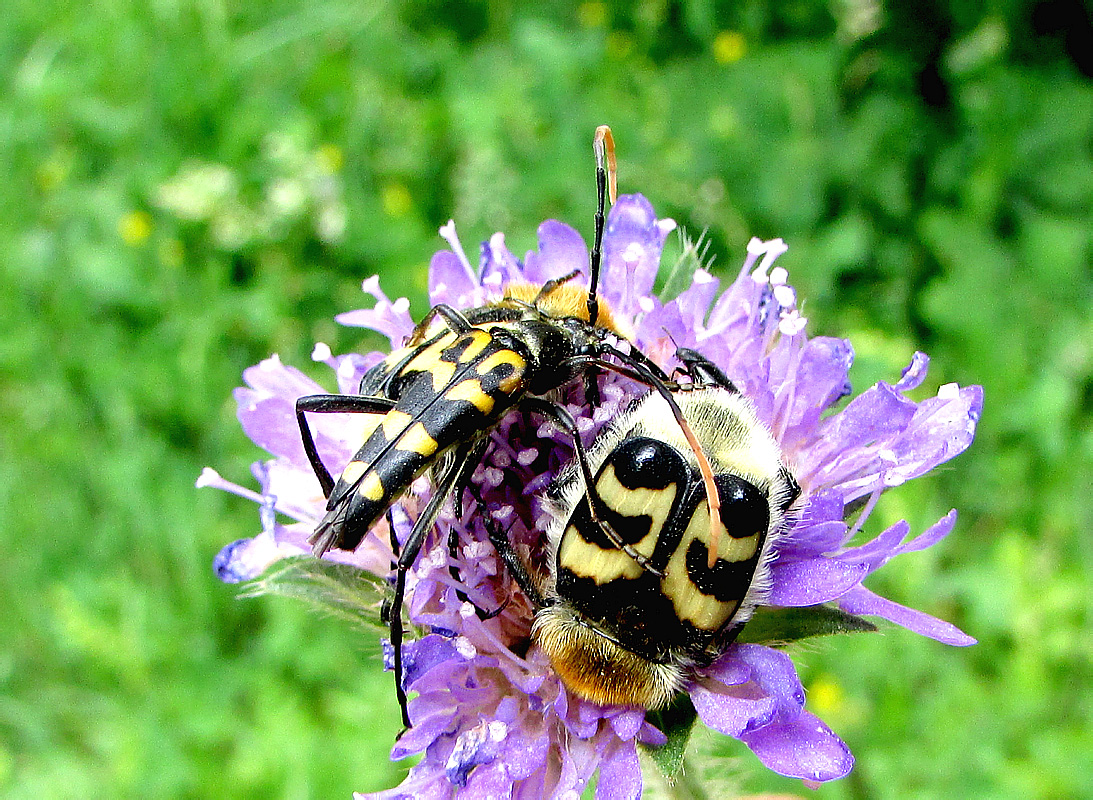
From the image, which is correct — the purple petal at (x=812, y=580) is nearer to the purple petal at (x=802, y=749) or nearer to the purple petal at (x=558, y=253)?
the purple petal at (x=802, y=749)

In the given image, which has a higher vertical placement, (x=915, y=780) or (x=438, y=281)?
(x=438, y=281)

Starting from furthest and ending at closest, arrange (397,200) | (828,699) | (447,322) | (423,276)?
(397,200) < (423,276) < (828,699) < (447,322)

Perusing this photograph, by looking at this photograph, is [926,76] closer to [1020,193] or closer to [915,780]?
[1020,193]

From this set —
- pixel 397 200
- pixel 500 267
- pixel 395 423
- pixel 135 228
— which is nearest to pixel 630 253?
pixel 500 267

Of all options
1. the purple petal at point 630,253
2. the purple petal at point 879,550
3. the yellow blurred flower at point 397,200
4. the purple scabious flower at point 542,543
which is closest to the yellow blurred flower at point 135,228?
the yellow blurred flower at point 397,200

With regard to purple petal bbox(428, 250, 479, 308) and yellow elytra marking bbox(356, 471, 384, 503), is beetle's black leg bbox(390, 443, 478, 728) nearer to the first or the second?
yellow elytra marking bbox(356, 471, 384, 503)

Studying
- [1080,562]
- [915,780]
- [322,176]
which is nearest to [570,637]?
[915,780]

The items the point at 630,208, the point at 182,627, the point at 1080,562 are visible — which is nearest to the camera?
the point at 630,208

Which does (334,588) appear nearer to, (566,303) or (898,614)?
(566,303)
